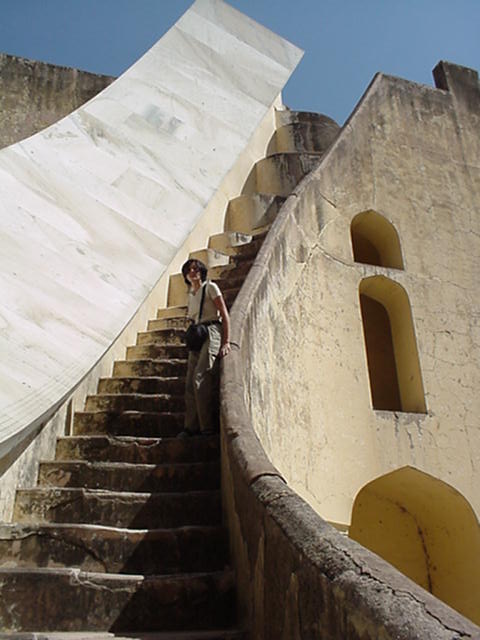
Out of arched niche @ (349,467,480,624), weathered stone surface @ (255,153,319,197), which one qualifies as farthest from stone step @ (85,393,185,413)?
weathered stone surface @ (255,153,319,197)

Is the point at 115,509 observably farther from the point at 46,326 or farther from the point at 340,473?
the point at 340,473

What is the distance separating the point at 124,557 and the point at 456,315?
606cm

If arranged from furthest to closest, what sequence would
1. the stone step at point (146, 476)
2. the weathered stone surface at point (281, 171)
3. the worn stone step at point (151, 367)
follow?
the weathered stone surface at point (281, 171)
the worn stone step at point (151, 367)
the stone step at point (146, 476)

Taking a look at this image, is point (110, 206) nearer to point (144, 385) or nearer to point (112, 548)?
point (144, 385)

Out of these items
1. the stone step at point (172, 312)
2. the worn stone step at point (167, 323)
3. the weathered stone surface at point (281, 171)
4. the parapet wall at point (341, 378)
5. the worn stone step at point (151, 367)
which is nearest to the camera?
the parapet wall at point (341, 378)

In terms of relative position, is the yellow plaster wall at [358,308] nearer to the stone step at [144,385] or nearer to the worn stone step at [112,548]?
the stone step at [144,385]

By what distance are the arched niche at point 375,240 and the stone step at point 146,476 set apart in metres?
5.17

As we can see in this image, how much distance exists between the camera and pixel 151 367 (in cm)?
530

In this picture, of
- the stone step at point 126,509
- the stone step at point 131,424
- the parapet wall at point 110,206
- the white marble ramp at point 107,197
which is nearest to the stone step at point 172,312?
the parapet wall at point 110,206

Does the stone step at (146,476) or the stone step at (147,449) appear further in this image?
the stone step at (147,449)

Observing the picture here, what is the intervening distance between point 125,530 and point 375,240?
21.4 feet

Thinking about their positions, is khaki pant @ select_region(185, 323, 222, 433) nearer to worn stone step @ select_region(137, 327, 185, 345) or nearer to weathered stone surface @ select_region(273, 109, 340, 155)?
worn stone step @ select_region(137, 327, 185, 345)

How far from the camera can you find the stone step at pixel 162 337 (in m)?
5.88

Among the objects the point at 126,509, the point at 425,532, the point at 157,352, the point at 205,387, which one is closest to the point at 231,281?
the point at 157,352
